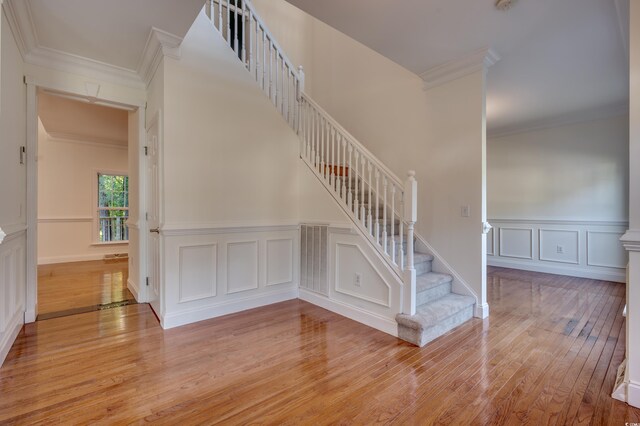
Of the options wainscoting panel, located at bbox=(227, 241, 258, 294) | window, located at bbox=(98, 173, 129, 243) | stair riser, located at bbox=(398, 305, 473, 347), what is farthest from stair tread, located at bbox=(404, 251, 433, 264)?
window, located at bbox=(98, 173, 129, 243)

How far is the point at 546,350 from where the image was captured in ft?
8.05

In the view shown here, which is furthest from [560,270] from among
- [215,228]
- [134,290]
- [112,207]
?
[112,207]

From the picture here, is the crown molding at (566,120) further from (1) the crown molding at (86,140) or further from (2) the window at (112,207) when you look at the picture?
(2) the window at (112,207)

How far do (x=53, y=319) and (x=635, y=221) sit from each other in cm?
476

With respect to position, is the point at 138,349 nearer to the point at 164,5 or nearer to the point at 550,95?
the point at 164,5

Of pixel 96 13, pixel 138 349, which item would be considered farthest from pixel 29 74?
pixel 138 349

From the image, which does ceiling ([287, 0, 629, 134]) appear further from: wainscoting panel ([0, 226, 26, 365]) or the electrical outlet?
wainscoting panel ([0, 226, 26, 365])

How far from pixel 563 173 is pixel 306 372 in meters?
5.70

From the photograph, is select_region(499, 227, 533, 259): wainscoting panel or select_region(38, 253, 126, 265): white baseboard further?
select_region(38, 253, 126, 265): white baseboard

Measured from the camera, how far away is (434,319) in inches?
104

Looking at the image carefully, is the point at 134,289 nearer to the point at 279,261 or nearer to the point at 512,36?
the point at 279,261

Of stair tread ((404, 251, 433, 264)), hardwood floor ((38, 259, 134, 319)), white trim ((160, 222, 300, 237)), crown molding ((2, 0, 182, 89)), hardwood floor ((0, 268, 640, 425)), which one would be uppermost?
crown molding ((2, 0, 182, 89))

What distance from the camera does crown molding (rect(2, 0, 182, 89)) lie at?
92.7 inches

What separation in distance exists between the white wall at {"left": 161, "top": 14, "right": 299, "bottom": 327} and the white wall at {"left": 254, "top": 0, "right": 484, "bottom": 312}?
1.38m
